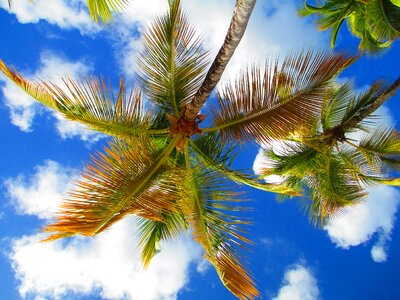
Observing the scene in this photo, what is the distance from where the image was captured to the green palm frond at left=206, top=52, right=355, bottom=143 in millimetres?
6586

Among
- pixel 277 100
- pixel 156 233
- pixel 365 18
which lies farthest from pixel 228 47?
pixel 365 18

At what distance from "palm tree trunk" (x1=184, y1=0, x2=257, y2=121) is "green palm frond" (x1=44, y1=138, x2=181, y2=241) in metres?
1.37

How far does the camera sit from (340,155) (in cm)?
1076

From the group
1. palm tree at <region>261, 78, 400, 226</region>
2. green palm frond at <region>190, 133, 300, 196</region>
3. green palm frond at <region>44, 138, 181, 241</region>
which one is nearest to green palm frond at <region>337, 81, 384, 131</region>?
palm tree at <region>261, 78, 400, 226</region>

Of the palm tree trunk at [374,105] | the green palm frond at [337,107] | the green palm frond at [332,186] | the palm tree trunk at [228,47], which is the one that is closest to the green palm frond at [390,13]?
the palm tree trunk at [374,105]

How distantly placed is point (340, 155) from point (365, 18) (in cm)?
435

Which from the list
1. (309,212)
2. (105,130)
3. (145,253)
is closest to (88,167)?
(105,130)

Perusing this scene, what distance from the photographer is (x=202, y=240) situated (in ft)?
22.3

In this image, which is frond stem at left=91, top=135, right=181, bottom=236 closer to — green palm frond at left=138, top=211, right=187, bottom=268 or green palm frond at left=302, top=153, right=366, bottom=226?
green palm frond at left=138, top=211, right=187, bottom=268

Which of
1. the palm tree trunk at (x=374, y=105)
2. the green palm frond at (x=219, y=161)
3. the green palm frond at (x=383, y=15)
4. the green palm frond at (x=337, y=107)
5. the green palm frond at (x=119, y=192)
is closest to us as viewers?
the green palm frond at (x=119, y=192)

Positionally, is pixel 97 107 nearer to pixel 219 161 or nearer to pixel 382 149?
pixel 219 161

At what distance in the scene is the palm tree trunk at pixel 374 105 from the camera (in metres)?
10.0

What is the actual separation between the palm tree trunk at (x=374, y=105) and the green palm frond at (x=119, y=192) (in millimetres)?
5841

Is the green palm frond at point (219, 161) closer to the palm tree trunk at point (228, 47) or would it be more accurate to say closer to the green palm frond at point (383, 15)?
the palm tree trunk at point (228, 47)
